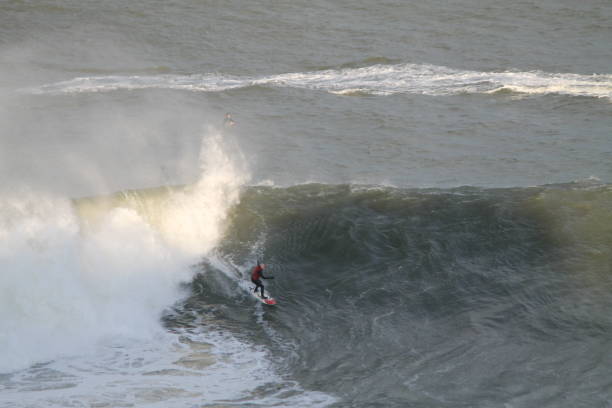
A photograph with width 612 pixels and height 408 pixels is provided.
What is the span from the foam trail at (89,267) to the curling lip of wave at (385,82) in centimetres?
1375

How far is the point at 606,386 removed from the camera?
516 inches

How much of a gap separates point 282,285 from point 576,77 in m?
22.1

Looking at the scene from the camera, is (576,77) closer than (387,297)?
No

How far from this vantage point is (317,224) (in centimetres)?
2123

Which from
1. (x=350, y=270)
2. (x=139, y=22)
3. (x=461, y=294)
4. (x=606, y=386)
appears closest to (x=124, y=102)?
(x=139, y=22)

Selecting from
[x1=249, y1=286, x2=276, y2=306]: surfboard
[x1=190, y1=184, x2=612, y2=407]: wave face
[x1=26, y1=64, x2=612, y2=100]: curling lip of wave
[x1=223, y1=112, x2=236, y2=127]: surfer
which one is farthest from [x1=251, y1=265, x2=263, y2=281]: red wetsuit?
[x1=26, y1=64, x2=612, y2=100]: curling lip of wave

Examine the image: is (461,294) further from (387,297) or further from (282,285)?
(282,285)

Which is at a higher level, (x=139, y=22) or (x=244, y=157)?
(x=139, y=22)

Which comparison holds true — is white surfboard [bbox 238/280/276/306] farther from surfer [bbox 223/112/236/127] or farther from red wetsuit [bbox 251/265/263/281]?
surfer [bbox 223/112/236/127]

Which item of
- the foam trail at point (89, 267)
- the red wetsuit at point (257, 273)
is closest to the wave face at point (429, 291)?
the red wetsuit at point (257, 273)

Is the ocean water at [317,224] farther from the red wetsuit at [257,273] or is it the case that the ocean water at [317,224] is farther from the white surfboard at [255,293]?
the red wetsuit at [257,273]

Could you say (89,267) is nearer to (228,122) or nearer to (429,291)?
(429,291)

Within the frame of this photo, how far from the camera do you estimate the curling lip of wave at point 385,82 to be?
33562 mm

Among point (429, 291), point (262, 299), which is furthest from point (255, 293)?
point (429, 291)
